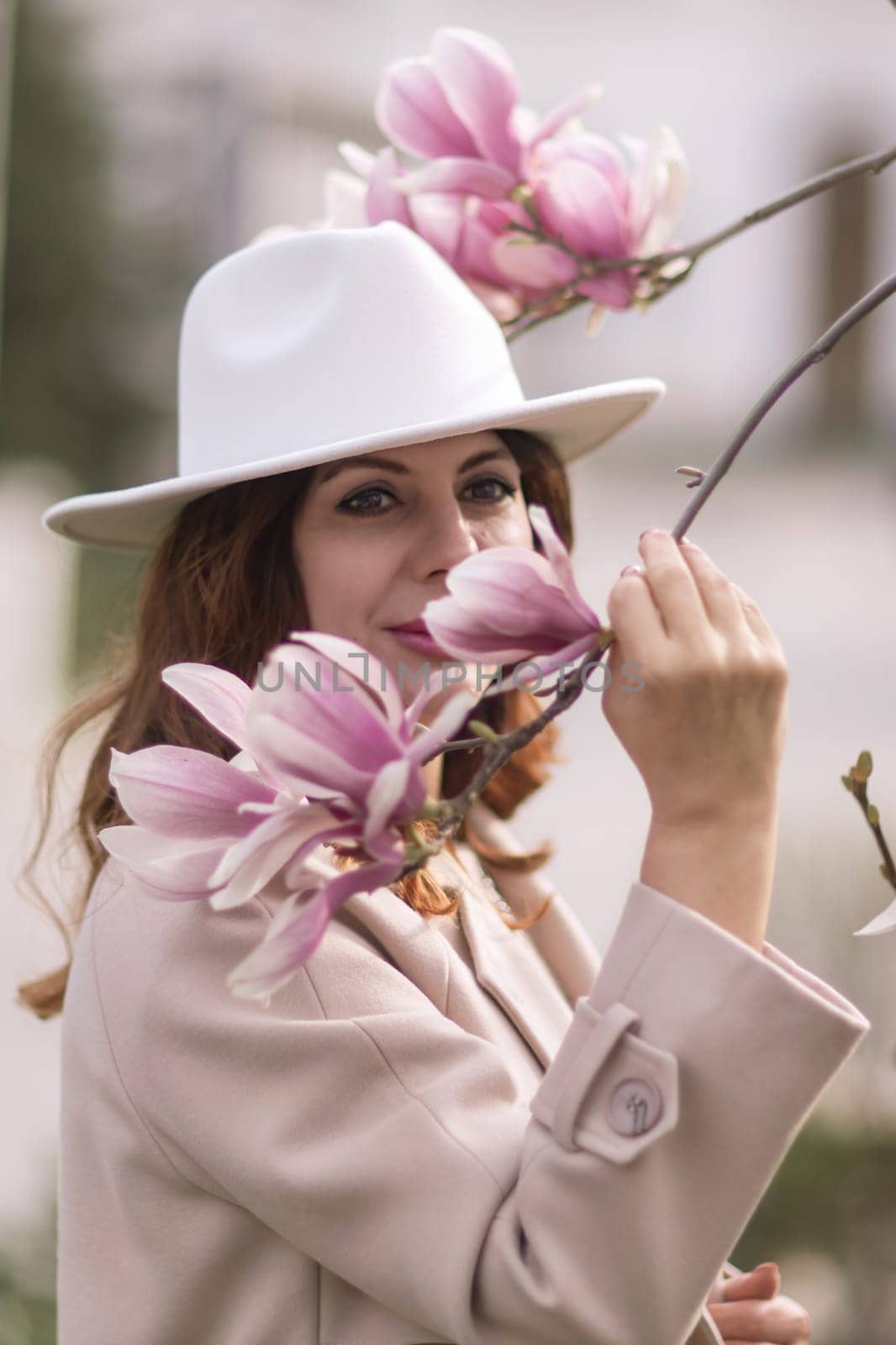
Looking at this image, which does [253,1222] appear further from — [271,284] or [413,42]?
[413,42]

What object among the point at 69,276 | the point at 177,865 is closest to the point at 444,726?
the point at 177,865

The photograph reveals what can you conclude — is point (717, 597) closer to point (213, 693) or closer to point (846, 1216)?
point (213, 693)

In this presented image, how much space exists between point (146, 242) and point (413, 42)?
1.05 metres

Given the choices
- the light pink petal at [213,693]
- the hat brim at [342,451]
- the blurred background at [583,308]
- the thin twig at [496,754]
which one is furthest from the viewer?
the blurred background at [583,308]

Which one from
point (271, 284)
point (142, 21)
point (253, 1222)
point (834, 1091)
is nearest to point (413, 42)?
point (142, 21)

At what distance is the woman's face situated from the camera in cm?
95

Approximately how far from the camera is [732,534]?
13.2 feet

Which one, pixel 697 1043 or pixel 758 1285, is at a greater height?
pixel 697 1043

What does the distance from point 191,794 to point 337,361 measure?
1.56ft

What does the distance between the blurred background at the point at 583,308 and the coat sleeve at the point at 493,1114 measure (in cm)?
283

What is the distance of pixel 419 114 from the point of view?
782mm

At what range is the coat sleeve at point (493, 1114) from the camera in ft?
2.13

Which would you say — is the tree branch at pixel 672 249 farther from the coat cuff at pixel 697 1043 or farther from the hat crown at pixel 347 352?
the coat cuff at pixel 697 1043

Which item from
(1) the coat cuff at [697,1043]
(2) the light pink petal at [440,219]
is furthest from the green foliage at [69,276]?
(1) the coat cuff at [697,1043]
